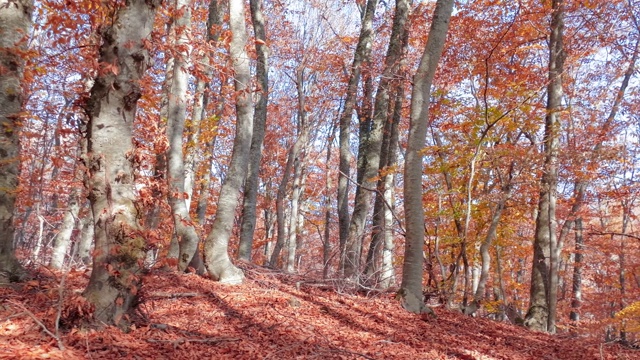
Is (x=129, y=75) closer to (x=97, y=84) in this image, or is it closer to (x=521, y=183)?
(x=97, y=84)

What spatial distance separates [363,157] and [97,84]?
23.9 ft

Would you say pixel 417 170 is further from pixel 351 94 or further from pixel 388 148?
pixel 351 94

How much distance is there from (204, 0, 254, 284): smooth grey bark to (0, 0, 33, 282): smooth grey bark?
2.37 metres

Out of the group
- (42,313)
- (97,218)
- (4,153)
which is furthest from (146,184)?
(4,153)

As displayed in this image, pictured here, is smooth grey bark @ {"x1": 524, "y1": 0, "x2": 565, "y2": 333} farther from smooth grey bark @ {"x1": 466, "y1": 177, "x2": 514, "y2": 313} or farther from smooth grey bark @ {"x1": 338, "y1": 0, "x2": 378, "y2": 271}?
smooth grey bark @ {"x1": 338, "y1": 0, "x2": 378, "y2": 271}

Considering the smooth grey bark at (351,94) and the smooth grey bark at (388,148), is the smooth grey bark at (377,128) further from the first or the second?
the smooth grey bark at (351,94)

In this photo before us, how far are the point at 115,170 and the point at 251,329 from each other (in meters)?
2.06

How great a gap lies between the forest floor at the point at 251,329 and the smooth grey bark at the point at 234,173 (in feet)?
0.97

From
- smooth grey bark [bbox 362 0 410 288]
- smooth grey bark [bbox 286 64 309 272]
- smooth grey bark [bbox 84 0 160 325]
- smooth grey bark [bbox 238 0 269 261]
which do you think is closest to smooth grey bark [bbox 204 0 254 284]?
smooth grey bark [bbox 84 0 160 325]

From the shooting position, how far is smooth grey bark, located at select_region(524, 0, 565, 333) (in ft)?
27.3

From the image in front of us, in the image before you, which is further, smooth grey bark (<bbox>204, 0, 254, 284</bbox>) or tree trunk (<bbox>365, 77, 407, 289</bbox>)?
tree trunk (<bbox>365, 77, 407, 289</bbox>)

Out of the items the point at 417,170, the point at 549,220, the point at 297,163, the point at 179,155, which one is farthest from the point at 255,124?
the point at 297,163

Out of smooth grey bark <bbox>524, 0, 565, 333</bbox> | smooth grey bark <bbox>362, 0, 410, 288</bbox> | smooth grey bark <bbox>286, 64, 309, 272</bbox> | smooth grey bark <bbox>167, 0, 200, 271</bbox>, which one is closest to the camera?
smooth grey bark <bbox>167, 0, 200, 271</bbox>

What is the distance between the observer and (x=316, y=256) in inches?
1216
